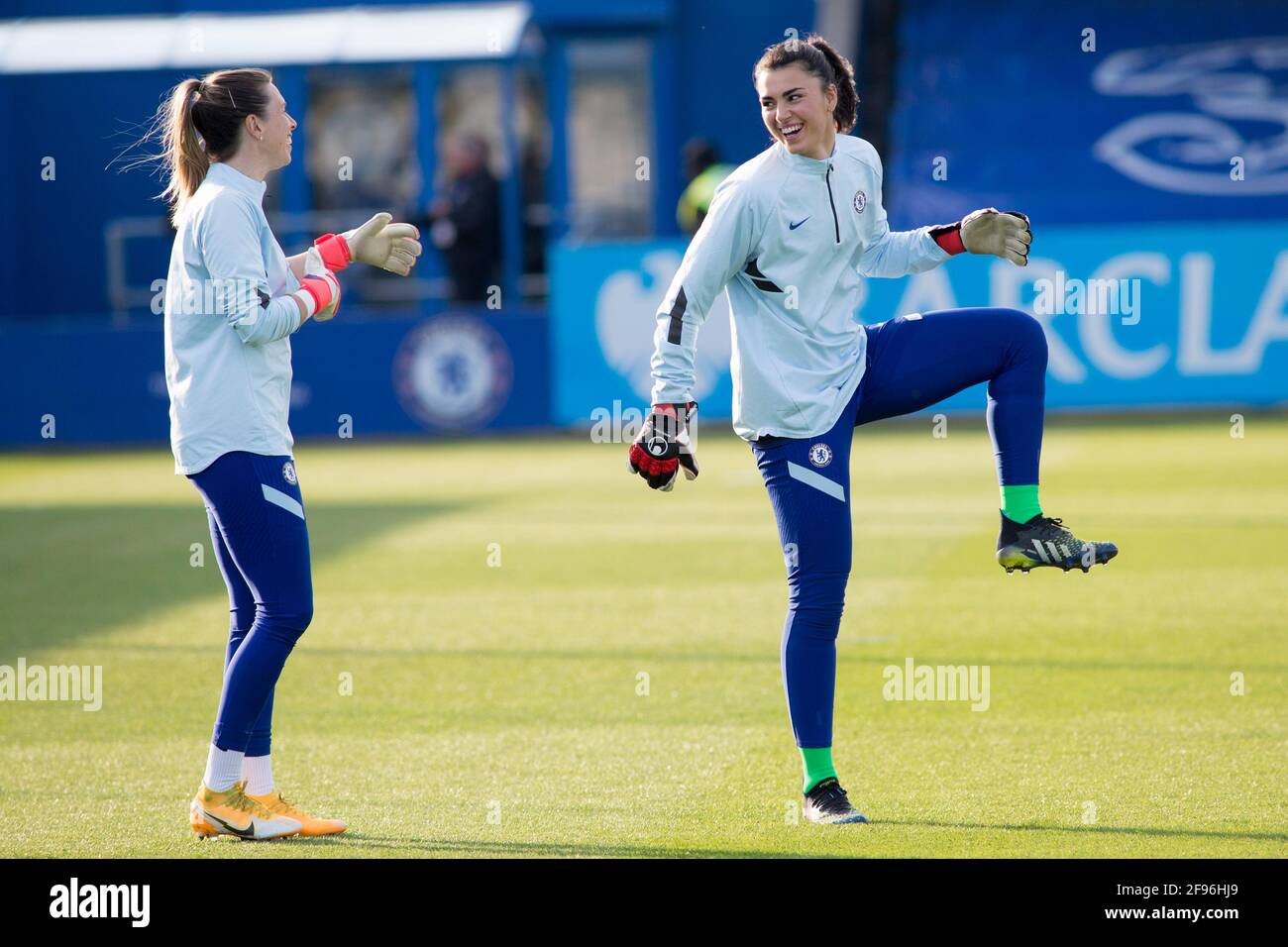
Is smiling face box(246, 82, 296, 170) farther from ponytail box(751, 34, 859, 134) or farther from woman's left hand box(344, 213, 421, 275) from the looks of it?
ponytail box(751, 34, 859, 134)

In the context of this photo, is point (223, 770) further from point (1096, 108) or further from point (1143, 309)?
point (1096, 108)

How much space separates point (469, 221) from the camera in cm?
1897

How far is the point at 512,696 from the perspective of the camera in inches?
284

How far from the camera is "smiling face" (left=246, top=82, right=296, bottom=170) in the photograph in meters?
5.12

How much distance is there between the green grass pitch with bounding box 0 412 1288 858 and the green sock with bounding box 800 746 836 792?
0.55 feet

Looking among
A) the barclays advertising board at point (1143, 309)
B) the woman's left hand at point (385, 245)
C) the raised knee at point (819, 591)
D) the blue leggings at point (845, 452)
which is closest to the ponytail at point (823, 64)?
the blue leggings at point (845, 452)

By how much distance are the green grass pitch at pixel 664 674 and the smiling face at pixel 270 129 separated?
194cm

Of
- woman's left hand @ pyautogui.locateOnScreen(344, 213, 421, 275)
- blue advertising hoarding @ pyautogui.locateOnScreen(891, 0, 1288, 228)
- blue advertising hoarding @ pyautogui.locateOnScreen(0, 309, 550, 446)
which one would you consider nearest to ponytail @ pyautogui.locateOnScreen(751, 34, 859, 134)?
woman's left hand @ pyautogui.locateOnScreen(344, 213, 421, 275)

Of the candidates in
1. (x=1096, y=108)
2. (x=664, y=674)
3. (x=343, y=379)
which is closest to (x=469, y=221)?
(x=343, y=379)

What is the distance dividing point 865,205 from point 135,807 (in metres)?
2.86

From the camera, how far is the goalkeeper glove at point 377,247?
543 centimetres

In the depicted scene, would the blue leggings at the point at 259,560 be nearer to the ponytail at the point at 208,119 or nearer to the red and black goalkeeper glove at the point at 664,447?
the ponytail at the point at 208,119

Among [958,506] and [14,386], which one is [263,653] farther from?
[14,386]

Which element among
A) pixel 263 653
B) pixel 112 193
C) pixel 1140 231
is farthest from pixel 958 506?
pixel 112 193
